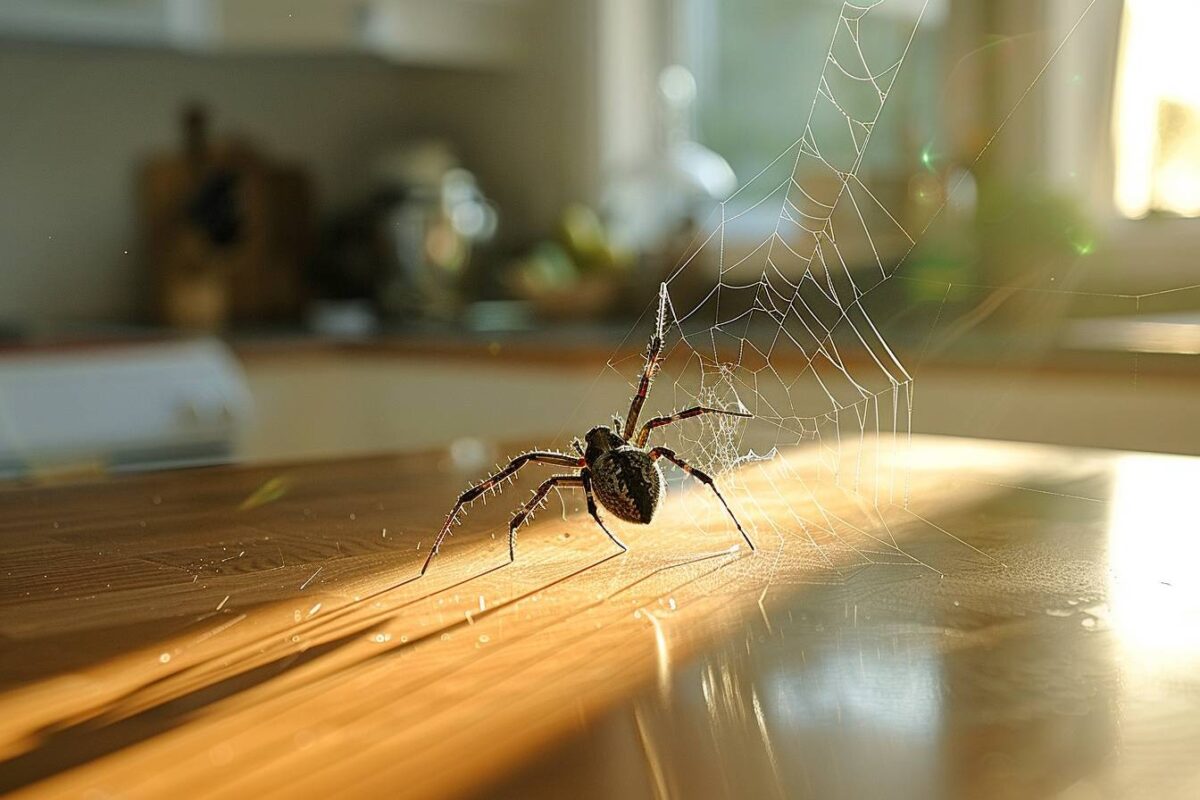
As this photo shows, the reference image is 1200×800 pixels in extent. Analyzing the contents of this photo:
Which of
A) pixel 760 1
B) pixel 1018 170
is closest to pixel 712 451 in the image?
pixel 1018 170

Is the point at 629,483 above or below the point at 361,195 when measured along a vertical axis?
below

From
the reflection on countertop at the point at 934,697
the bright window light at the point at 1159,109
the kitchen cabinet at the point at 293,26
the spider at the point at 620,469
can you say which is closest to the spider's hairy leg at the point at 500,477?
the spider at the point at 620,469

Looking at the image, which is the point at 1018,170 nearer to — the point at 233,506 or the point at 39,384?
the point at 233,506

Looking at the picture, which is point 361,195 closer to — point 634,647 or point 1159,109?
point 1159,109

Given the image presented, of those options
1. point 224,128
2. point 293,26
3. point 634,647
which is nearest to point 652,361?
point 634,647

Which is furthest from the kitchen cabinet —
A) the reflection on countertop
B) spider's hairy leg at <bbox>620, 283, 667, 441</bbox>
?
the reflection on countertop

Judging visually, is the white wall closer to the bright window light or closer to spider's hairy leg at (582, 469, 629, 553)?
the bright window light
